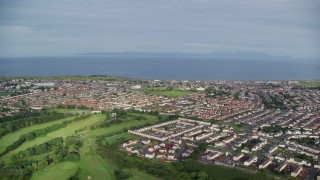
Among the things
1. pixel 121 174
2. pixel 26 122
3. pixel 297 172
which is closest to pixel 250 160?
pixel 297 172

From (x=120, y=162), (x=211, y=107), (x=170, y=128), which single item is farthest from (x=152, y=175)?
(x=211, y=107)

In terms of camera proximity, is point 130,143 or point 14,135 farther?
point 14,135

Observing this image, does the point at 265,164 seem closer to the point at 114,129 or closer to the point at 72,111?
the point at 114,129

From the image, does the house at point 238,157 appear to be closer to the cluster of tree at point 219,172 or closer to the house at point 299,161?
the cluster of tree at point 219,172

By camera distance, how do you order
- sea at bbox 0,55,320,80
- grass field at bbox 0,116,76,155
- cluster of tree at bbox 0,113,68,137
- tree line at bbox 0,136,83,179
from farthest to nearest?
sea at bbox 0,55,320,80 < cluster of tree at bbox 0,113,68,137 < grass field at bbox 0,116,76,155 < tree line at bbox 0,136,83,179

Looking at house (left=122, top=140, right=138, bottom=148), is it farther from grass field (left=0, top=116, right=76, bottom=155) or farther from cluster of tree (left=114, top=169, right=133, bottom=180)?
grass field (left=0, top=116, right=76, bottom=155)

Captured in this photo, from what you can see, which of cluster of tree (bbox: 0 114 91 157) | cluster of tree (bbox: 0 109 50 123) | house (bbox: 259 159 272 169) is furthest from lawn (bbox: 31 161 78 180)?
cluster of tree (bbox: 0 109 50 123)
